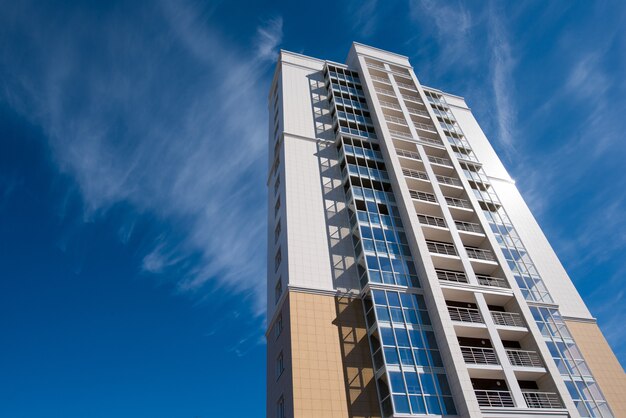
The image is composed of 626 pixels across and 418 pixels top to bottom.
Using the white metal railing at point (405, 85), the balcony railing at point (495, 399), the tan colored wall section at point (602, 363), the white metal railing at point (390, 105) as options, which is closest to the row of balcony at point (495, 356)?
the balcony railing at point (495, 399)

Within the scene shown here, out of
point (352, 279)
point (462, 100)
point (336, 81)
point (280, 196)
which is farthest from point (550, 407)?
point (462, 100)

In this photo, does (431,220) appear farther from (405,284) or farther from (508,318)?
(508,318)

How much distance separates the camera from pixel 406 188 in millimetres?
37250

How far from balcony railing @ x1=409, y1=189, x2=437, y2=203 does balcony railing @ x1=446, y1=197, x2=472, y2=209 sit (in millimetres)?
1864

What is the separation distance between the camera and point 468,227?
1489 inches

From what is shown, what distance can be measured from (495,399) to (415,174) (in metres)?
20.4

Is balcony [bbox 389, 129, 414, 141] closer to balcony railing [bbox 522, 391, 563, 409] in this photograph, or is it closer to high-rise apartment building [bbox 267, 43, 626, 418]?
high-rise apartment building [bbox 267, 43, 626, 418]

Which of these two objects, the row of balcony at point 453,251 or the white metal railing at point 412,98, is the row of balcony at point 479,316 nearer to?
the row of balcony at point 453,251

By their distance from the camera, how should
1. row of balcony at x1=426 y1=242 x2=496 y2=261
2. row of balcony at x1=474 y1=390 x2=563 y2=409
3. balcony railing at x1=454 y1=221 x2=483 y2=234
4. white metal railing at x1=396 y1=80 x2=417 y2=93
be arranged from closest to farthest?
row of balcony at x1=474 y1=390 x2=563 y2=409 → row of balcony at x1=426 y1=242 x2=496 y2=261 → balcony railing at x1=454 y1=221 x2=483 y2=234 → white metal railing at x1=396 y1=80 x2=417 y2=93

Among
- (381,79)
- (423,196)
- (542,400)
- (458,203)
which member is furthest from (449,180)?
(542,400)

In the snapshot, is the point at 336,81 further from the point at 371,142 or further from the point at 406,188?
the point at 406,188

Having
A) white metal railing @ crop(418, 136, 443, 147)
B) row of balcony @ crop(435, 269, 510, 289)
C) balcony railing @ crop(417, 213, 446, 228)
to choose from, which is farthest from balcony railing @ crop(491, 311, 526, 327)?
white metal railing @ crop(418, 136, 443, 147)

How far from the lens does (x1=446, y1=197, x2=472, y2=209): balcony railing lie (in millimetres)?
39291

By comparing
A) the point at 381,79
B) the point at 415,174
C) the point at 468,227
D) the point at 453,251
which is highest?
the point at 381,79
